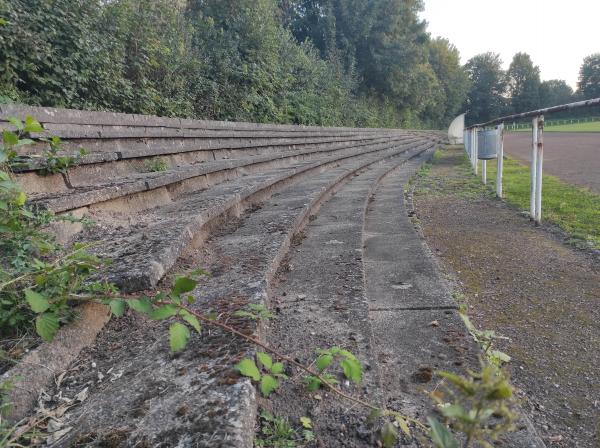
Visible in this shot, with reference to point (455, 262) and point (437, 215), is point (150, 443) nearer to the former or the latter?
point (455, 262)

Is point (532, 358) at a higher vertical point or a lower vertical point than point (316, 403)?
lower

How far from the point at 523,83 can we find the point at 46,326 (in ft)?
300

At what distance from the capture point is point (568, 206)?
523 centimetres

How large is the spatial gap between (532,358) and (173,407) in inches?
61.2

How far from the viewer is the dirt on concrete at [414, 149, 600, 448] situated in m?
1.45

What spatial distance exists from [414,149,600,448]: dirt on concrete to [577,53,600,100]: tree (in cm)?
8001

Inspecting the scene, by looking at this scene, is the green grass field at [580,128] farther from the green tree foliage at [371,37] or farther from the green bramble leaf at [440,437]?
the green bramble leaf at [440,437]

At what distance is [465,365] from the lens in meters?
1.45

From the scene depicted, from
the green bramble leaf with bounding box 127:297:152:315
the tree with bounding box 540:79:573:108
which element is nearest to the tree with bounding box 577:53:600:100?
the tree with bounding box 540:79:573:108

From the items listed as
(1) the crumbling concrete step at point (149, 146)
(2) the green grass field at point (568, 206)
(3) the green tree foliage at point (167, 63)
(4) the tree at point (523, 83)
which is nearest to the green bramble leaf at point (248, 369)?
(1) the crumbling concrete step at point (149, 146)

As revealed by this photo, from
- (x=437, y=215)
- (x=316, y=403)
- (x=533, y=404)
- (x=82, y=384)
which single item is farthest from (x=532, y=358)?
(x=437, y=215)

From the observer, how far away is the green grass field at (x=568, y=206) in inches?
153

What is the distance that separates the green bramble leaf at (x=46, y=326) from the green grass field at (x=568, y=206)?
13.0 ft

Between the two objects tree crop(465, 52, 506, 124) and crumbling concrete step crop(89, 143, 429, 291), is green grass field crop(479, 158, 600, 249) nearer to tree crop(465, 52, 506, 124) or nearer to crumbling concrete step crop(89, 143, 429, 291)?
crumbling concrete step crop(89, 143, 429, 291)
